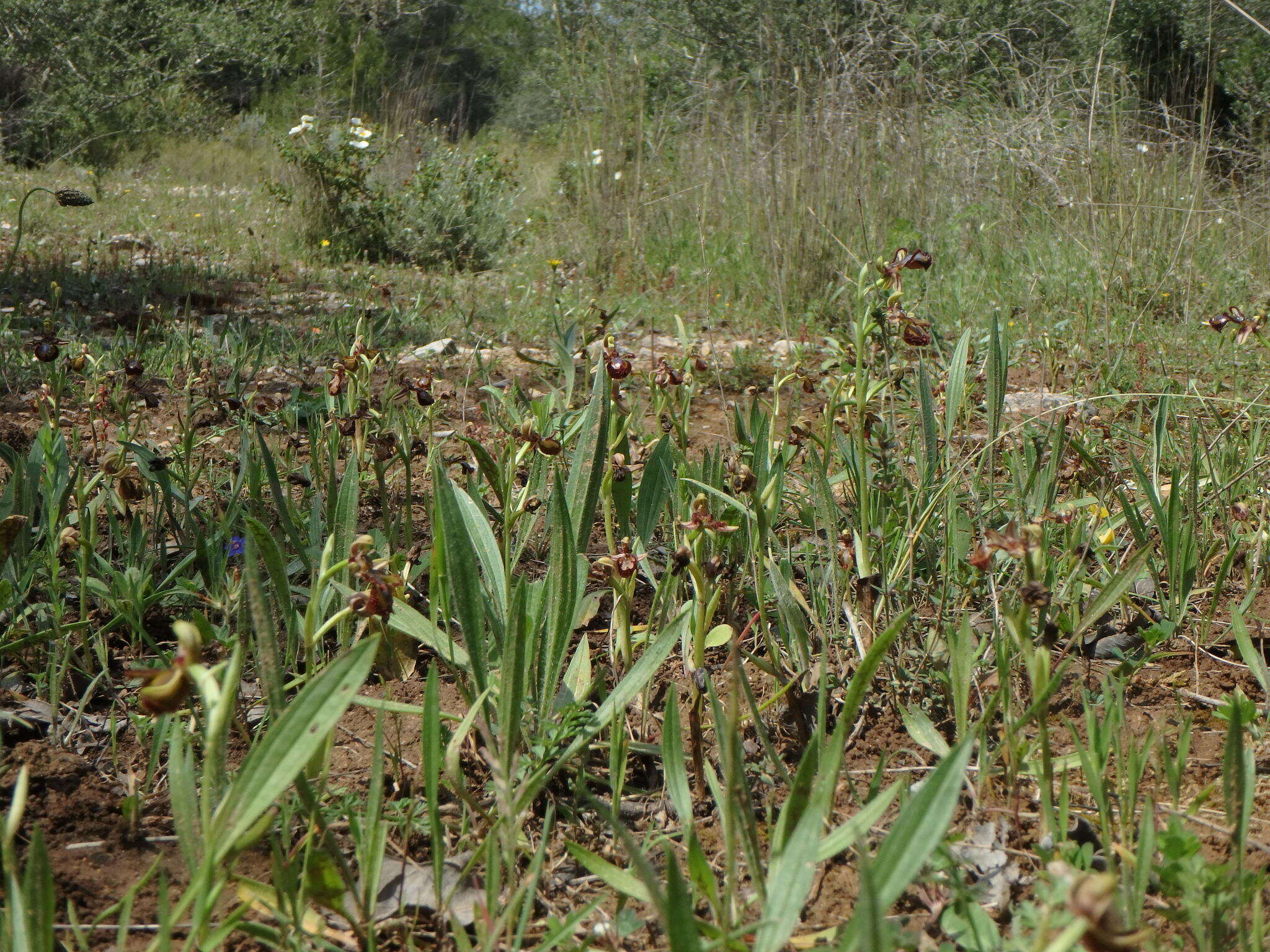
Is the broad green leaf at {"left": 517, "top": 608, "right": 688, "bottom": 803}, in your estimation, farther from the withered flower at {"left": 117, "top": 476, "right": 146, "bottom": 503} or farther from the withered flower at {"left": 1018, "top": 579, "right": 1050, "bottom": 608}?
the withered flower at {"left": 117, "top": 476, "right": 146, "bottom": 503}

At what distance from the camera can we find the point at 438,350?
360cm

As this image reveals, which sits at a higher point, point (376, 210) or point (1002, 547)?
point (1002, 547)

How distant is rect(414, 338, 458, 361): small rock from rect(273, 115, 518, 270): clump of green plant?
2.53m

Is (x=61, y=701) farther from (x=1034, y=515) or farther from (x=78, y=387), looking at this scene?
(x=78, y=387)

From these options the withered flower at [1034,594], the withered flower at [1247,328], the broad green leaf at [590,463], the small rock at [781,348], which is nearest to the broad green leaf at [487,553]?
the broad green leaf at [590,463]

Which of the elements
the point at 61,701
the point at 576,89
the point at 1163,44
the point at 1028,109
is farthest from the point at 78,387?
the point at 1163,44

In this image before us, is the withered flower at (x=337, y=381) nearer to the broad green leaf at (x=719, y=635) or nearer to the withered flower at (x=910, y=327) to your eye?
the broad green leaf at (x=719, y=635)

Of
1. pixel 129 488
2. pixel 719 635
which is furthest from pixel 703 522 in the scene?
pixel 129 488

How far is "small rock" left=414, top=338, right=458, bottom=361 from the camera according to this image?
3.52 meters

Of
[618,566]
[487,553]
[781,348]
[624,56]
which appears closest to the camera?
[618,566]

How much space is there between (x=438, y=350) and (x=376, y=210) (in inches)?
123

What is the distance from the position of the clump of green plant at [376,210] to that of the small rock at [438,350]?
99.5 inches

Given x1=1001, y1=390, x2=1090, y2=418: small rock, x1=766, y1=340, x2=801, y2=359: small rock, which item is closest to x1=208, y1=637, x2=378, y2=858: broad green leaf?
x1=1001, y1=390, x2=1090, y2=418: small rock

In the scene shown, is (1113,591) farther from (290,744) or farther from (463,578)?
(290,744)
